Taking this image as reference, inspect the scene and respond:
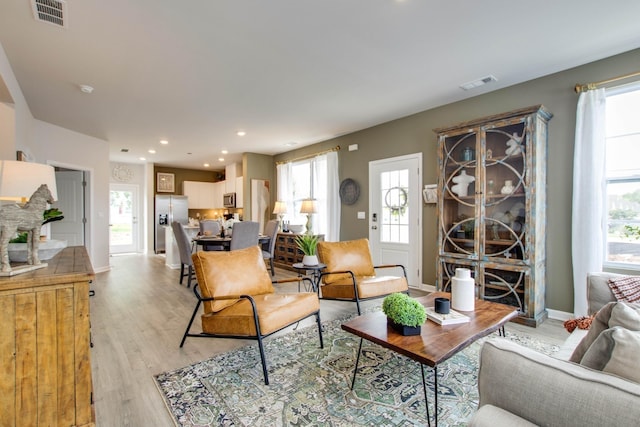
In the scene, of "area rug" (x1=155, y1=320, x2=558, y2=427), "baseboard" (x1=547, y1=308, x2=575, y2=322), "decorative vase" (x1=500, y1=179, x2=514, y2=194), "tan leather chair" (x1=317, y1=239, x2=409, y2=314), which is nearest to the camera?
"area rug" (x1=155, y1=320, x2=558, y2=427)

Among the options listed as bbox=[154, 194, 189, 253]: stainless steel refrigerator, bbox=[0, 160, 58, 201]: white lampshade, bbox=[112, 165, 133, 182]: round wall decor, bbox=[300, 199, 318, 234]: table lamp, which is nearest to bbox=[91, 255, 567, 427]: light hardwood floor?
bbox=[0, 160, 58, 201]: white lampshade

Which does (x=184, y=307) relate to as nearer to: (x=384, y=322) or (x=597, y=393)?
(x=384, y=322)

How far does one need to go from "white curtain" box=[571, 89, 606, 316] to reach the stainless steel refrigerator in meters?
8.76

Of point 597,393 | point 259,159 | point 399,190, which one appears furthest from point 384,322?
point 259,159

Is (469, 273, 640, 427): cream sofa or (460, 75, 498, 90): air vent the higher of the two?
(460, 75, 498, 90): air vent

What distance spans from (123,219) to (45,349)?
9025 millimetres

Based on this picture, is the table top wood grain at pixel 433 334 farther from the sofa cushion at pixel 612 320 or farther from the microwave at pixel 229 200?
the microwave at pixel 229 200

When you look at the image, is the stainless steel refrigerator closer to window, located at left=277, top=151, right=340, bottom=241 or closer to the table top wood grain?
window, located at left=277, top=151, right=340, bottom=241

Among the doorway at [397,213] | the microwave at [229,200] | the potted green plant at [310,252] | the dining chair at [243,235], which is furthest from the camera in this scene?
the microwave at [229,200]

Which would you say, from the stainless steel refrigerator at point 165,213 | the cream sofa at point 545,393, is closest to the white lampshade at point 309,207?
the stainless steel refrigerator at point 165,213

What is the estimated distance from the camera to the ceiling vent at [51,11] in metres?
2.13

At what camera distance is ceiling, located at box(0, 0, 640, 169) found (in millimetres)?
2250

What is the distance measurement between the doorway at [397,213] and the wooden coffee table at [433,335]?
90.1 inches

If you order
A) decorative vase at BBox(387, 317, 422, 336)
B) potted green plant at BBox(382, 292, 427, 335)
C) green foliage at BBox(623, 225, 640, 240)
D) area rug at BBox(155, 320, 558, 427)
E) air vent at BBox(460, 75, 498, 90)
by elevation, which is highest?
air vent at BBox(460, 75, 498, 90)
